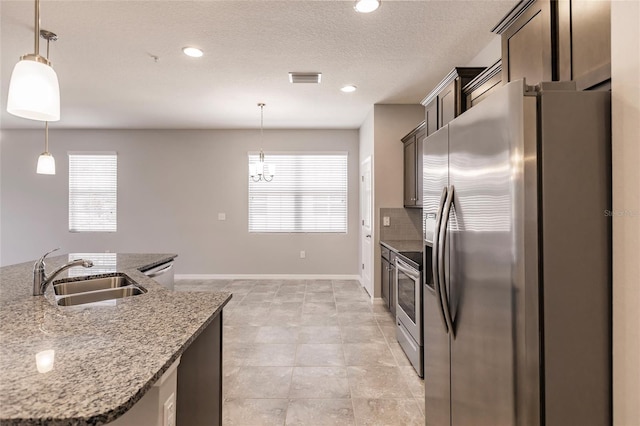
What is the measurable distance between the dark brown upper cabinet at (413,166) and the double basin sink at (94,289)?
3.02 meters

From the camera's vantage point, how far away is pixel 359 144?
592 cm

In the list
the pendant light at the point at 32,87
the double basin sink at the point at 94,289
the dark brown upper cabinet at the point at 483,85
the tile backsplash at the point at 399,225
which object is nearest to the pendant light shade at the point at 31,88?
the pendant light at the point at 32,87

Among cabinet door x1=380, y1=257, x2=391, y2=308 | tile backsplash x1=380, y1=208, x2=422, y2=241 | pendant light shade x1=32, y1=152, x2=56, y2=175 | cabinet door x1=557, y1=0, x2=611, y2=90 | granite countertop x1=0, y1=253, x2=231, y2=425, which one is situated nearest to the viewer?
granite countertop x1=0, y1=253, x2=231, y2=425

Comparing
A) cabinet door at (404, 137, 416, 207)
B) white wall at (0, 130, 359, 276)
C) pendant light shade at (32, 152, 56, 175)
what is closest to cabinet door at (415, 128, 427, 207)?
cabinet door at (404, 137, 416, 207)

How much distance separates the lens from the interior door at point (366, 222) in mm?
4789

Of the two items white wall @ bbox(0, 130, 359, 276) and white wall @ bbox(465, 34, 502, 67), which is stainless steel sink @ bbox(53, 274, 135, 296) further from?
white wall @ bbox(0, 130, 359, 276)

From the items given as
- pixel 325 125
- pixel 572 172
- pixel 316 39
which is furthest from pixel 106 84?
pixel 572 172

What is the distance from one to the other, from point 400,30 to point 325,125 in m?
3.13

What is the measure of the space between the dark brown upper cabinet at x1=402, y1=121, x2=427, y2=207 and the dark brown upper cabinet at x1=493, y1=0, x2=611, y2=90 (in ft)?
6.75

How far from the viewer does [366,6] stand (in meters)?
2.28

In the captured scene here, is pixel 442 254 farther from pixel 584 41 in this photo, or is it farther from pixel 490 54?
pixel 490 54

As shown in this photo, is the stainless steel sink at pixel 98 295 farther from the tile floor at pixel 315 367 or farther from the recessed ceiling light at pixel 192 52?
the recessed ceiling light at pixel 192 52

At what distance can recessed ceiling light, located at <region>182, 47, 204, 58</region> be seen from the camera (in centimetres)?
292

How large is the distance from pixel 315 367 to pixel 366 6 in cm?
274
